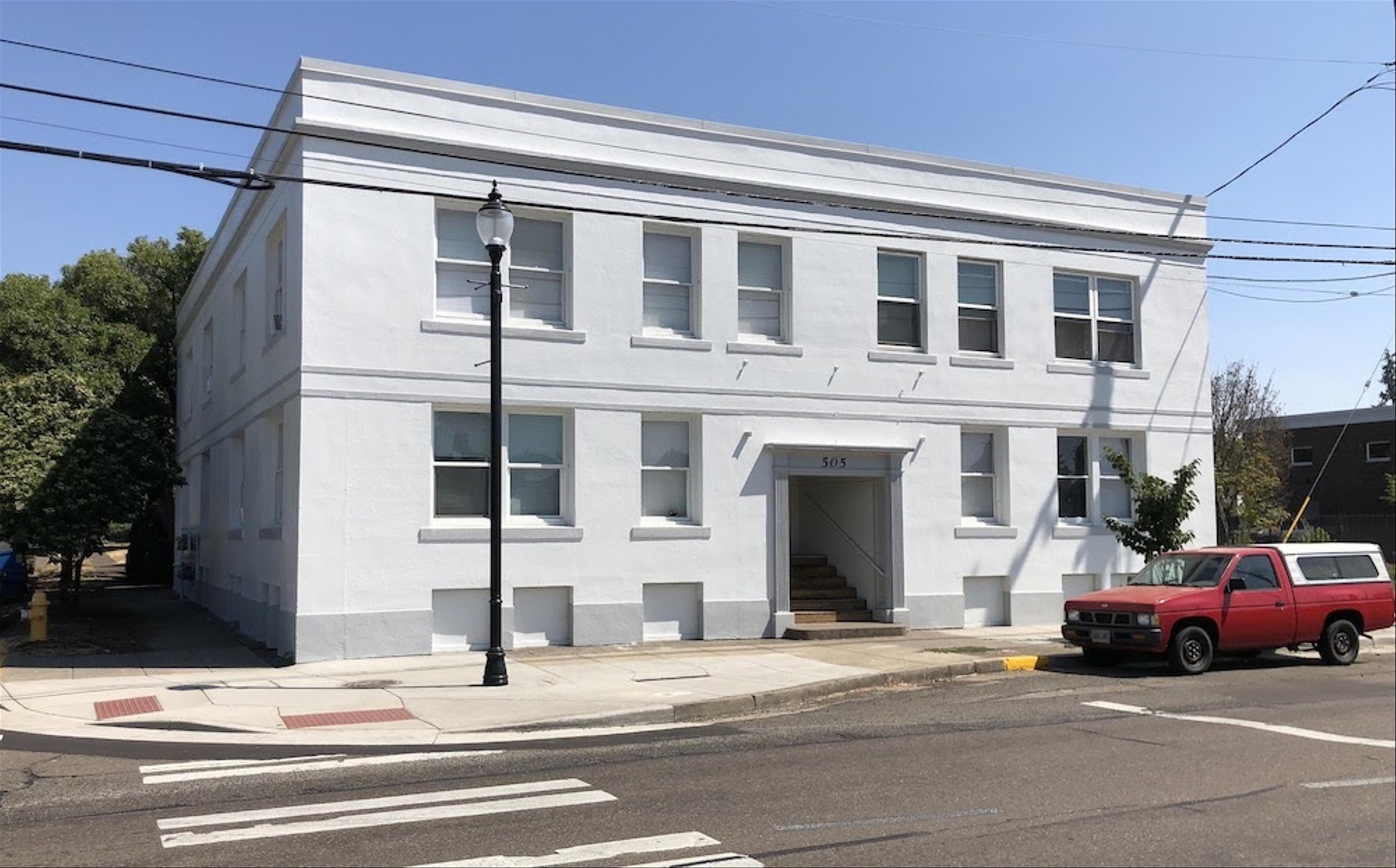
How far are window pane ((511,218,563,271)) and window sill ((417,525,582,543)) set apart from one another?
3.97 m

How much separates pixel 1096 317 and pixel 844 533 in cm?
653

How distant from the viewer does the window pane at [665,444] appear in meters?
17.9

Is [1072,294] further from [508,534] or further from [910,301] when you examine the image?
[508,534]

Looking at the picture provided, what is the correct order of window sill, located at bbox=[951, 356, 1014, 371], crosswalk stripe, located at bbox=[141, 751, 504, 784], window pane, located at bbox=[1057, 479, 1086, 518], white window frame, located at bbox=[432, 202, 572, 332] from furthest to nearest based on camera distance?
window pane, located at bbox=[1057, 479, 1086, 518] < window sill, located at bbox=[951, 356, 1014, 371] < white window frame, located at bbox=[432, 202, 572, 332] < crosswalk stripe, located at bbox=[141, 751, 504, 784]

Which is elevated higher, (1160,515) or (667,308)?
(667,308)

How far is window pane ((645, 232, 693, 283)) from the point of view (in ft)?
59.1

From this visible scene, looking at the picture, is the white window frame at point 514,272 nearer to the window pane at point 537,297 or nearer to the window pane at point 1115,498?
the window pane at point 537,297

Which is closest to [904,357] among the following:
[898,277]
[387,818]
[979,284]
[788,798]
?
[898,277]

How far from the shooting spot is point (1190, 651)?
1472 cm

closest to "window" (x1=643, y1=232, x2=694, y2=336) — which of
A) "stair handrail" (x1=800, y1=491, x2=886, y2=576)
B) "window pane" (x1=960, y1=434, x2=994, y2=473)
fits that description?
"stair handrail" (x1=800, y1=491, x2=886, y2=576)

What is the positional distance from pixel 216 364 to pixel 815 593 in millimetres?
13894

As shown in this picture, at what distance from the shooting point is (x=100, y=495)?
64.0ft

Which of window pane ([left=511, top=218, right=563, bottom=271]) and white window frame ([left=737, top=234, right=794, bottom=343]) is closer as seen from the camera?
window pane ([left=511, top=218, right=563, bottom=271])

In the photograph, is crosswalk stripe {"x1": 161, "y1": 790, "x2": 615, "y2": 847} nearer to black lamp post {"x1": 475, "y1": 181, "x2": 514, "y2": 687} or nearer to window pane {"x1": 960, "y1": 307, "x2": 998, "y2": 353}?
black lamp post {"x1": 475, "y1": 181, "x2": 514, "y2": 687}
